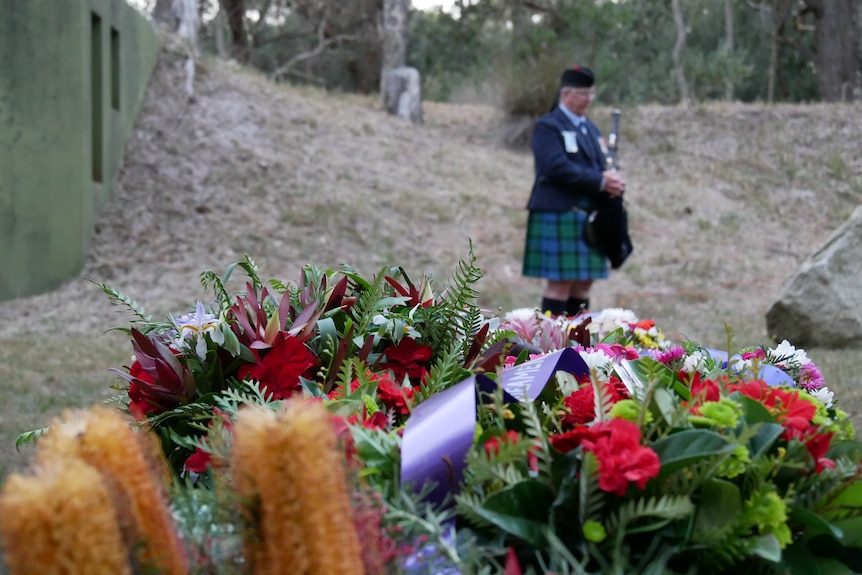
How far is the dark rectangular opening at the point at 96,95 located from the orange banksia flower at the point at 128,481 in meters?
8.05

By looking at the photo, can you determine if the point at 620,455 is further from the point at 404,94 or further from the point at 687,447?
the point at 404,94

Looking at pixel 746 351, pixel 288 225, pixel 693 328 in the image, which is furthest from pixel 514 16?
pixel 746 351

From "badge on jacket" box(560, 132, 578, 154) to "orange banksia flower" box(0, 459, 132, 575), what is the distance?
16.5ft

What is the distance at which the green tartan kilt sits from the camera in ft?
18.0

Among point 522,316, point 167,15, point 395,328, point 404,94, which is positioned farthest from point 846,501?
point 404,94

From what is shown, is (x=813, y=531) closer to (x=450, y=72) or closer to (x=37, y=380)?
(x=37, y=380)

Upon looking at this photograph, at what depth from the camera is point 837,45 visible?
1784cm

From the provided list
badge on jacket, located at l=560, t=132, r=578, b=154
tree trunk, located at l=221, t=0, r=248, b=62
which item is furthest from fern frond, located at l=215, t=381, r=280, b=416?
tree trunk, located at l=221, t=0, r=248, b=62

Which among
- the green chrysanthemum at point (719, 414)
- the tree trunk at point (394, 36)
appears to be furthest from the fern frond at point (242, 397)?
the tree trunk at point (394, 36)

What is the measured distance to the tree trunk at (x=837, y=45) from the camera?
17797 mm

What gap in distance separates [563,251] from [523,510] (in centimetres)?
457

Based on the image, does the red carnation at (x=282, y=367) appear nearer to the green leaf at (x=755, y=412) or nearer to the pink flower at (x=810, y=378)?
the green leaf at (x=755, y=412)

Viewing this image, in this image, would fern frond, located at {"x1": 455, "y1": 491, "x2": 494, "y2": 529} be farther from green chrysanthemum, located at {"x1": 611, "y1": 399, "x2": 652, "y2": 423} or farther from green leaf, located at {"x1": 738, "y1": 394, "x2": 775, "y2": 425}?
green leaf, located at {"x1": 738, "y1": 394, "x2": 775, "y2": 425}

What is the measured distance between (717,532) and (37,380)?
188 inches
